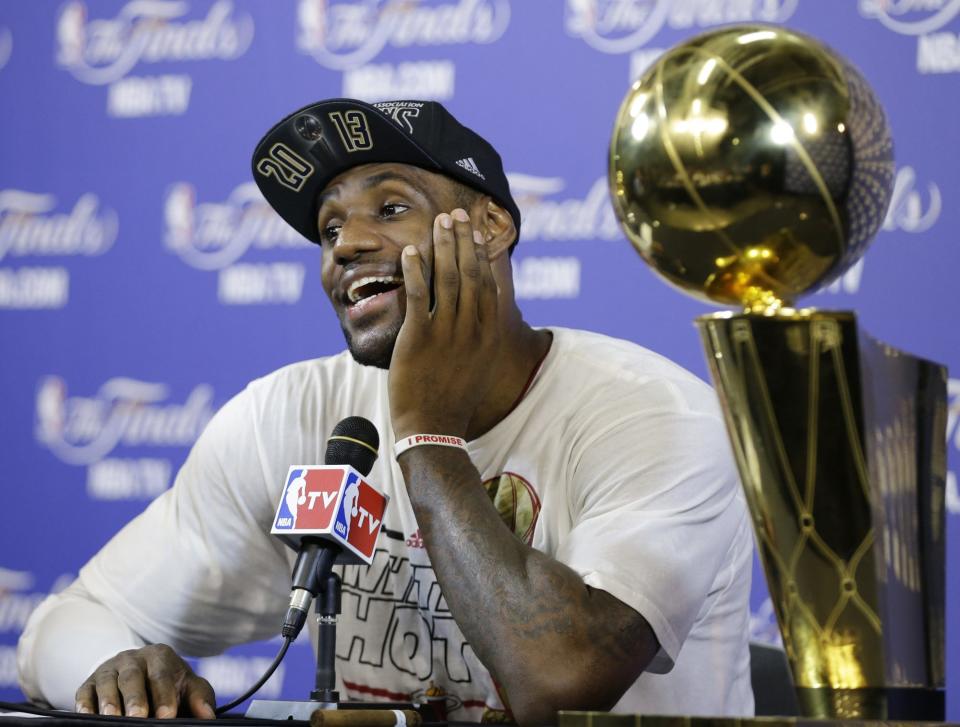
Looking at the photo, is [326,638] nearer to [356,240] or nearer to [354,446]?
[354,446]

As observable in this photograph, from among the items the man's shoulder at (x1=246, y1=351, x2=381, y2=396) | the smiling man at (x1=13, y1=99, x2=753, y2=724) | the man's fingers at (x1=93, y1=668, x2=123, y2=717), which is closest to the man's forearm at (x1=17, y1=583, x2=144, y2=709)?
the smiling man at (x1=13, y1=99, x2=753, y2=724)

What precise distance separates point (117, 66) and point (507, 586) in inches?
88.2

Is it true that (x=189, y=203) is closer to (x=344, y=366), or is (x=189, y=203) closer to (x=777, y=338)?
(x=344, y=366)

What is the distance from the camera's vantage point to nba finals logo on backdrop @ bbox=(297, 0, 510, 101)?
2859 mm

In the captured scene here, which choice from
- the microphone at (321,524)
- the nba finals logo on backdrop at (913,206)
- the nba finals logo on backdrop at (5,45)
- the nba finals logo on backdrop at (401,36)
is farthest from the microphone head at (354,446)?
the nba finals logo on backdrop at (5,45)

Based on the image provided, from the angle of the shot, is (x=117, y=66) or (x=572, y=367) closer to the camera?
(x=572, y=367)

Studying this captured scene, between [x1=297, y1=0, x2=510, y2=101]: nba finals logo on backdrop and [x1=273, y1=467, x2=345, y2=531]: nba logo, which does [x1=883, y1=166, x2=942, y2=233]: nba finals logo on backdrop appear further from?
[x1=273, y1=467, x2=345, y2=531]: nba logo

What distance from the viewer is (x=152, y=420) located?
300 centimetres

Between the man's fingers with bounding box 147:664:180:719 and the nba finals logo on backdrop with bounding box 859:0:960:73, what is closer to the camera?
the man's fingers with bounding box 147:664:180:719

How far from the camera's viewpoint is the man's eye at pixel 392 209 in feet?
5.47

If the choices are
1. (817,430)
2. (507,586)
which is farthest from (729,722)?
(507,586)

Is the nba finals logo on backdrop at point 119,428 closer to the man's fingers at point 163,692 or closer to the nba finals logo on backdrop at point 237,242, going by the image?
the nba finals logo on backdrop at point 237,242

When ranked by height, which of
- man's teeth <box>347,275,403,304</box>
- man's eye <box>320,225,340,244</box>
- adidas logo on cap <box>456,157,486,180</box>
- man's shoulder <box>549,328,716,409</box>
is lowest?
man's shoulder <box>549,328,716,409</box>

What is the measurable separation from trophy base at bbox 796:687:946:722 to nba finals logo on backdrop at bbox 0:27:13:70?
3.05 metres
